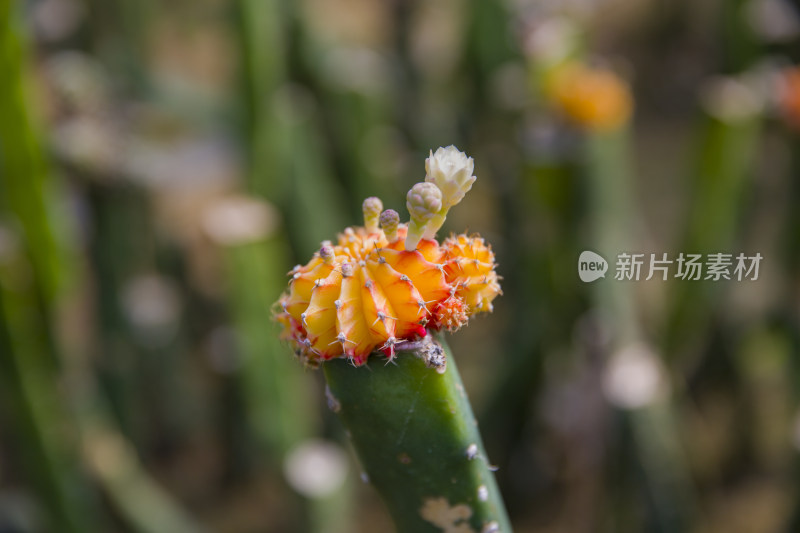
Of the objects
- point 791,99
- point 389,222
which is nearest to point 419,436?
point 389,222

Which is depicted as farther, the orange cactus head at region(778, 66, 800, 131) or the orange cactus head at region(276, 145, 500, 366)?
the orange cactus head at region(778, 66, 800, 131)

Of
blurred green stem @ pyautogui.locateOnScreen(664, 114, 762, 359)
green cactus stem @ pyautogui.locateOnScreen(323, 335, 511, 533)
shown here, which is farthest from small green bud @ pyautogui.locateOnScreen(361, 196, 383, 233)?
blurred green stem @ pyautogui.locateOnScreen(664, 114, 762, 359)

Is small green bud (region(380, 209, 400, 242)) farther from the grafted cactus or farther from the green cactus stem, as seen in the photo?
the green cactus stem

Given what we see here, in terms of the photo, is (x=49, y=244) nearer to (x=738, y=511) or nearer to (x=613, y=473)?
(x=613, y=473)

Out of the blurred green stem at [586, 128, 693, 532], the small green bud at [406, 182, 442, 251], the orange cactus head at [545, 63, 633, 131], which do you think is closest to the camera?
the small green bud at [406, 182, 442, 251]

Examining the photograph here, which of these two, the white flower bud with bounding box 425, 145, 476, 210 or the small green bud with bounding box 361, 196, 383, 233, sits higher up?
the small green bud with bounding box 361, 196, 383, 233

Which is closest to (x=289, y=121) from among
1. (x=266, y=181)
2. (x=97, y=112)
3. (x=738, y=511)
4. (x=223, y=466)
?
(x=266, y=181)

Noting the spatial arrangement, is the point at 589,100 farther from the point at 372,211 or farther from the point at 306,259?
the point at 372,211
